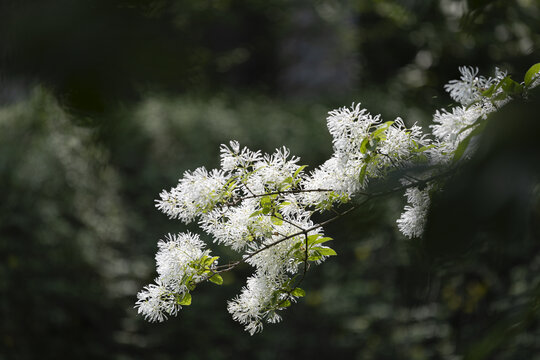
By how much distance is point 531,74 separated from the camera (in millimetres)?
586

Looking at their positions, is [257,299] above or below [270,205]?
below

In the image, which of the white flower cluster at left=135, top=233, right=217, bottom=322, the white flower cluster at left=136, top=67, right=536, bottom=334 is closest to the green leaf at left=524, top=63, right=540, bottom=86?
the white flower cluster at left=136, top=67, right=536, bottom=334

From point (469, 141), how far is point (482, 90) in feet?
0.43

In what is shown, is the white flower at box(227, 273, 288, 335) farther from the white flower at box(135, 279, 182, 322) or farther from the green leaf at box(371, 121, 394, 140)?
the green leaf at box(371, 121, 394, 140)

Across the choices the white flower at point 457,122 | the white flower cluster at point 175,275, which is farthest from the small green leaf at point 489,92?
the white flower cluster at point 175,275

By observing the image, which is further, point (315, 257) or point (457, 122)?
point (315, 257)

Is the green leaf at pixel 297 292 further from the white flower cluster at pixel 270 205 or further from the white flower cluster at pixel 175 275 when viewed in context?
the white flower cluster at pixel 175 275

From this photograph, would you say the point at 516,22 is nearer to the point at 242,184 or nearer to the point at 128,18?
the point at 242,184

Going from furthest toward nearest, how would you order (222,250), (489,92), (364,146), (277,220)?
(222,250) → (277,220) → (364,146) → (489,92)

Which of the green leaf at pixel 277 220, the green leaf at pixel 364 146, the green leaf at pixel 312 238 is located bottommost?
the green leaf at pixel 312 238

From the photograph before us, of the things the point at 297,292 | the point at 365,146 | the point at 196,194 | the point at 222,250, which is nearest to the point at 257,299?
the point at 297,292

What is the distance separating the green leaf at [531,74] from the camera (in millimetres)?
580

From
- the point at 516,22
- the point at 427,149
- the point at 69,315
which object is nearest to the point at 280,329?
the point at 69,315

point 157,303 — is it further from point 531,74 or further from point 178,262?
point 531,74
